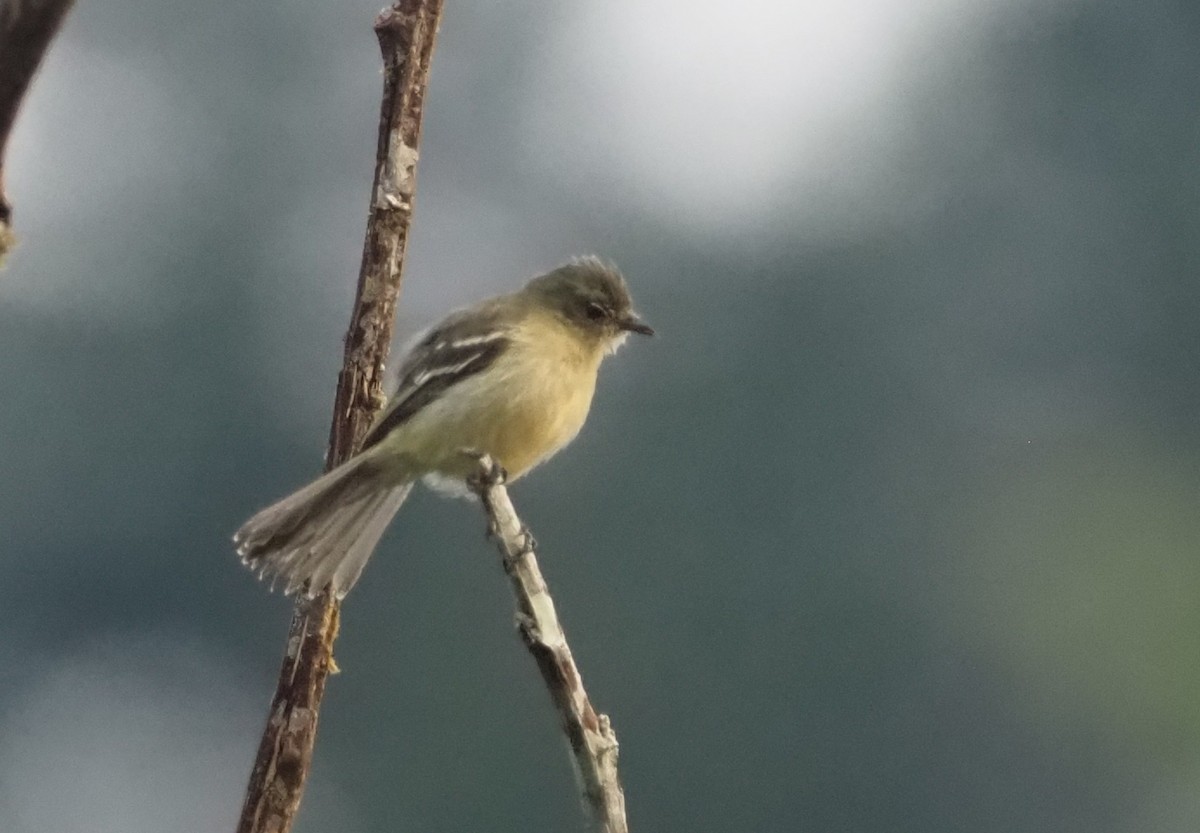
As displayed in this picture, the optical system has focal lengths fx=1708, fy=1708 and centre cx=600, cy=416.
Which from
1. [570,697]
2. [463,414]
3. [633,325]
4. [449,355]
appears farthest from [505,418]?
[570,697]

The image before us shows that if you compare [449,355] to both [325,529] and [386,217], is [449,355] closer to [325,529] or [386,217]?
[325,529]

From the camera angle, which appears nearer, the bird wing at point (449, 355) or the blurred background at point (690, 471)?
the bird wing at point (449, 355)

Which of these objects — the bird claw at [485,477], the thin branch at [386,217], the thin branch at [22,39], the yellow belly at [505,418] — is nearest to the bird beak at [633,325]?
the yellow belly at [505,418]

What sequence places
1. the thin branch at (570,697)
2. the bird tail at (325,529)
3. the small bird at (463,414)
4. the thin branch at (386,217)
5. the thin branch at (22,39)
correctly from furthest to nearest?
the small bird at (463,414) < the bird tail at (325,529) < the thin branch at (386,217) < the thin branch at (570,697) < the thin branch at (22,39)

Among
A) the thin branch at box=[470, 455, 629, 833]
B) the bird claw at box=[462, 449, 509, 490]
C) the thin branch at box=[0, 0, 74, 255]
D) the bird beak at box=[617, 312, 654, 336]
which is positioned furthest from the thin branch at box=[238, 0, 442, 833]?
the thin branch at box=[0, 0, 74, 255]

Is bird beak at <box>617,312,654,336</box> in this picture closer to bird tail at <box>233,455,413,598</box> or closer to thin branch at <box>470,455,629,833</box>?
bird tail at <box>233,455,413,598</box>

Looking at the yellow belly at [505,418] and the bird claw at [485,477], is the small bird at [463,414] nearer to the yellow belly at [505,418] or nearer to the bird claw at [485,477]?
the yellow belly at [505,418]
